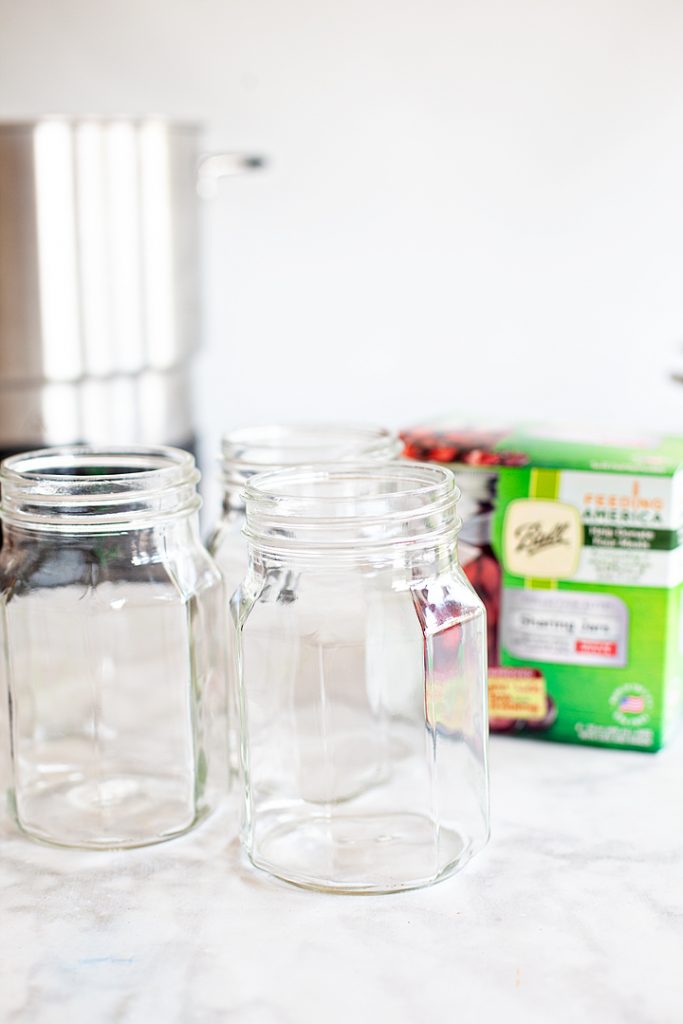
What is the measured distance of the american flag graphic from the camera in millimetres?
860

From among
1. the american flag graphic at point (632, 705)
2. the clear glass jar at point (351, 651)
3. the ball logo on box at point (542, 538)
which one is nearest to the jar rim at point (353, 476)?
the clear glass jar at point (351, 651)

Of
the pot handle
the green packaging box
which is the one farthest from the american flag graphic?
the pot handle

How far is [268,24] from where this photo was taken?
3.95ft

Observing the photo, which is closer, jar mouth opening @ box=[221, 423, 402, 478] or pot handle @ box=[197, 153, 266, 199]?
jar mouth opening @ box=[221, 423, 402, 478]

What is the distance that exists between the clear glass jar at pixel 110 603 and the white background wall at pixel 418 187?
464 millimetres

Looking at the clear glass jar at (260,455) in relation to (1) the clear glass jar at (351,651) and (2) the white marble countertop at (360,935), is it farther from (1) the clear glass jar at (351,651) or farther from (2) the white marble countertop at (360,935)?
(2) the white marble countertop at (360,935)

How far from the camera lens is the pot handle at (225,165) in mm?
1112

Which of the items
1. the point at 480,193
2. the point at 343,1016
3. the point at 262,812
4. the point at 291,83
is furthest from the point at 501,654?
the point at 291,83

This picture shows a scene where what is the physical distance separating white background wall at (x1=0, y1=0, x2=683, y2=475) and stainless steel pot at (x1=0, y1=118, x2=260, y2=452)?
0.18m

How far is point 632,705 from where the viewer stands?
86 centimetres

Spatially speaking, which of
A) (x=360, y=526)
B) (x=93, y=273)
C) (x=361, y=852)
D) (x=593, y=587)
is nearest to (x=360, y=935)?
(x=361, y=852)

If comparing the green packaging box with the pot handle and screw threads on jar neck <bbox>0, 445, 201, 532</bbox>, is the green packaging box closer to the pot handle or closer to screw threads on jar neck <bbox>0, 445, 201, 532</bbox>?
screw threads on jar neck <bbox>0, 445, 201, 532</bbox>

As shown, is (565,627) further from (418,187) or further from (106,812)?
(418,187)

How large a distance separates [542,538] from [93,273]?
1.39 ft
